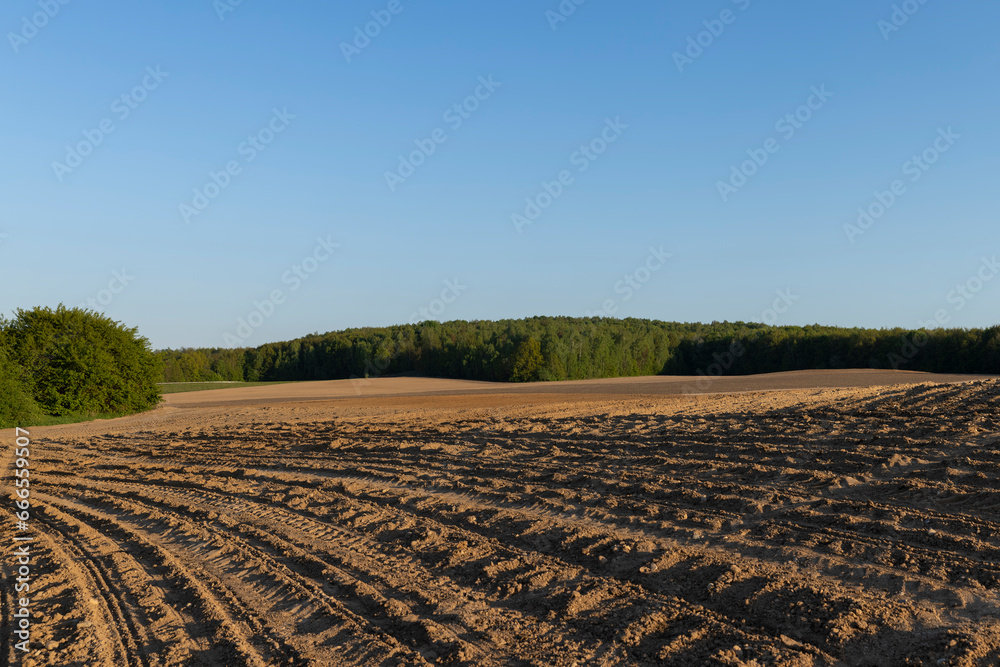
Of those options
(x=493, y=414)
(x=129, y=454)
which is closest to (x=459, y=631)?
(x=129, y=454)

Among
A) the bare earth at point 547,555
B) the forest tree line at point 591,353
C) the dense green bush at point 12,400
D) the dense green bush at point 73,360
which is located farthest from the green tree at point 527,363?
the bare earth at point 547,555

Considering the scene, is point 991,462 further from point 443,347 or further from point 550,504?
point 443,347

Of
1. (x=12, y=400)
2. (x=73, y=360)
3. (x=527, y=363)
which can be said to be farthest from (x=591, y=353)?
(x=12, y=400)

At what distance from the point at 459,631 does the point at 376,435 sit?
1241 cm

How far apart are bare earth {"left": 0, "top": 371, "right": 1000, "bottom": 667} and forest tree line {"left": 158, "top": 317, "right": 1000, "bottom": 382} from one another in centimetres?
4319

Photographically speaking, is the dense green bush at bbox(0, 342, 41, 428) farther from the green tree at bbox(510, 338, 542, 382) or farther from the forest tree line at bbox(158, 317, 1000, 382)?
the forest tree line at bbox(158, 317, 1000, 382)

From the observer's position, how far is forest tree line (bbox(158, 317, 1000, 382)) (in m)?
48.9

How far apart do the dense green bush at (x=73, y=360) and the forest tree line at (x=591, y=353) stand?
33707 mm

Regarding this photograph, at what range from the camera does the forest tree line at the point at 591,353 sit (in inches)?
1925

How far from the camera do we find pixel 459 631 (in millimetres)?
4648

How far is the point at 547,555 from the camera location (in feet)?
20.3

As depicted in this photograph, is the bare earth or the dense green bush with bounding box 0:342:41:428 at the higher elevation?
the dense green bush with bounding box 0:342:41:428

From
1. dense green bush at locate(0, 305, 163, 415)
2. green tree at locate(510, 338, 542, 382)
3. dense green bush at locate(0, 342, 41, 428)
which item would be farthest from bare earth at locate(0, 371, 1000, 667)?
green tree at locate(510, 338, 542, 382)

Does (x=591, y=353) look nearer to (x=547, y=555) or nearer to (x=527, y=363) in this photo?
Answer: (x=527, y=363)
